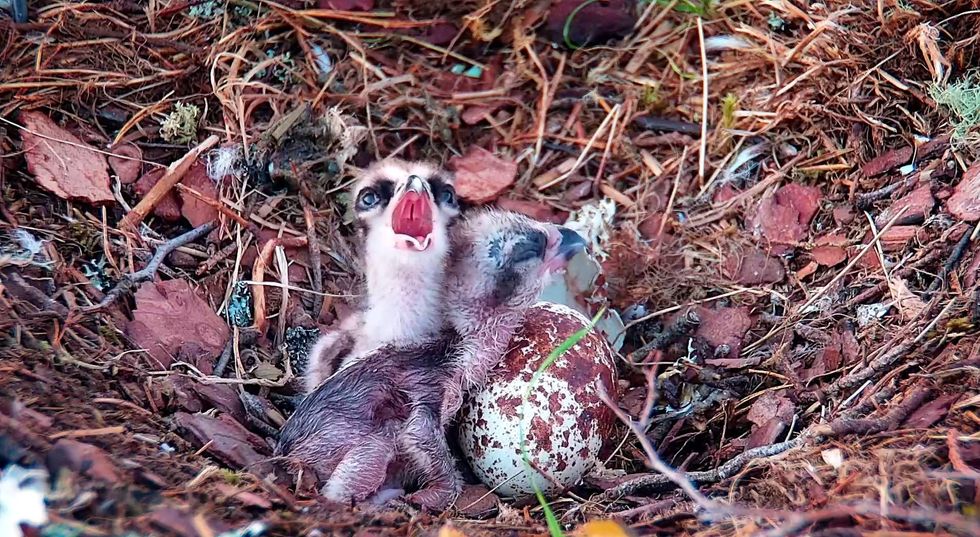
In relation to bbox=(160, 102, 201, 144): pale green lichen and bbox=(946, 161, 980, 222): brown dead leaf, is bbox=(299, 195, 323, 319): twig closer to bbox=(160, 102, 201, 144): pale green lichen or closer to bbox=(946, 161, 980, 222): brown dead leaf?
bbox=(160, 102, 201, 144): pale green lichen

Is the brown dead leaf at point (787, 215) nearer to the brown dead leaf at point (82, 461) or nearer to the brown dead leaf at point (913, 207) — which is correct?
the brown dead leaf at point (913, 207)

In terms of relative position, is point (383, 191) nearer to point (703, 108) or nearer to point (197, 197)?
point (197, 197)

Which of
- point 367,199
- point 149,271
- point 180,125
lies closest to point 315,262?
point 367,199

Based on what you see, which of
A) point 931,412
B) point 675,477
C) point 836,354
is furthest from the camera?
point 836,354

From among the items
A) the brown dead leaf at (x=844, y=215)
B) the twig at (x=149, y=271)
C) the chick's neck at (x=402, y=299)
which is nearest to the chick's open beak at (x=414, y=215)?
the chick's neck at (x=402, y=299)

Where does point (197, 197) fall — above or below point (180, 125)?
A: below

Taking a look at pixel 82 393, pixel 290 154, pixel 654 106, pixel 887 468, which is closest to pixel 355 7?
pixel 290 154
